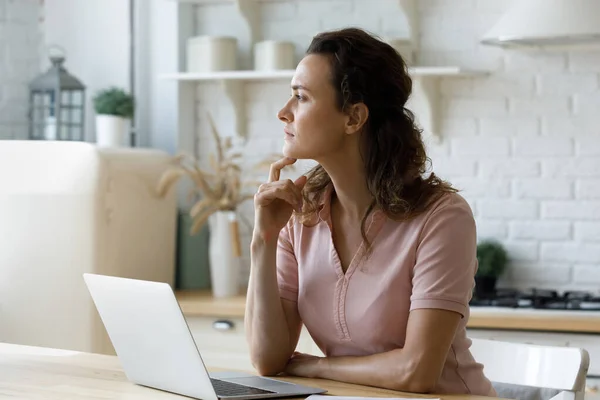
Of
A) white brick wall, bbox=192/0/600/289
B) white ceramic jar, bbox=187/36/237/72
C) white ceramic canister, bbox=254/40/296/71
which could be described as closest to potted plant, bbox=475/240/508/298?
white brick wall, bbox=192/0/600/289

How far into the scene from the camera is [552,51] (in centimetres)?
363

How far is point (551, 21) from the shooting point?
10.4 feet

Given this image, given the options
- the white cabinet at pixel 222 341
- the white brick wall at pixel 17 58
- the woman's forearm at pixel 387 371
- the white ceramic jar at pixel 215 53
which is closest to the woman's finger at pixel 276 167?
the woman's forearm at pixel 387 371

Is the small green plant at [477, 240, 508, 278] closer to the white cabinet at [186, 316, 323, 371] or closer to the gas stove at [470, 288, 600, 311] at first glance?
the gas stove at [470, 288, 600, 311]

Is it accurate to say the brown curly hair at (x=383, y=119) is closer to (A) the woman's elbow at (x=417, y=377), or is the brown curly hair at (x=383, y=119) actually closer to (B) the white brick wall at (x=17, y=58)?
(A) the woman's elbow at (x=417, y=377)

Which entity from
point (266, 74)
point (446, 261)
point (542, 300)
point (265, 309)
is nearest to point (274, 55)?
point (266, 74)

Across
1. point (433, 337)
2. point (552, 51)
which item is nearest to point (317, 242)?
point (433, 337)

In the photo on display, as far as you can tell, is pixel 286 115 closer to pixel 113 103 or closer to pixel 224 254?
pixel 224 254

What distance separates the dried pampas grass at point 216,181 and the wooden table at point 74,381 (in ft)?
5.23

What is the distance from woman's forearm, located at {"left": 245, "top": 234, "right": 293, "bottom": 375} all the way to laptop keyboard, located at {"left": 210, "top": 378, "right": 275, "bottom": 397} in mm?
223

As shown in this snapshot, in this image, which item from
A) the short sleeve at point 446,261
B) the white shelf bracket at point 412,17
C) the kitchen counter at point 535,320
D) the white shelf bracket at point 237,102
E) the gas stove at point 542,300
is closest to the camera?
the short sleeve at point 446,261

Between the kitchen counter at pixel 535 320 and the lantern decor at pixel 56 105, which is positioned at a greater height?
the lantern decor at pixel 56 105

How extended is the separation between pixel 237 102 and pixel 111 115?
20.0 inches

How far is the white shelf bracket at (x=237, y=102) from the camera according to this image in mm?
3977
